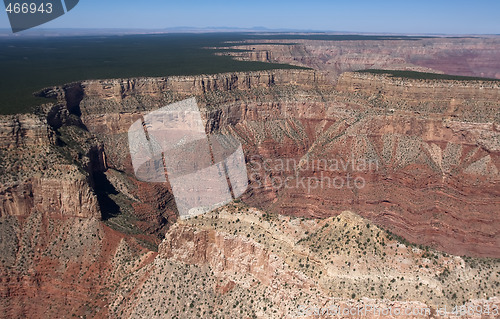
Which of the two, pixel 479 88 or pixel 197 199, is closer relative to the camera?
pixel 197 199

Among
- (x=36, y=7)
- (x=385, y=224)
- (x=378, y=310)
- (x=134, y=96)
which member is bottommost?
(x=385, y=224)

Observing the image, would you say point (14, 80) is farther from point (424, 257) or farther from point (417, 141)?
point (424, 257)

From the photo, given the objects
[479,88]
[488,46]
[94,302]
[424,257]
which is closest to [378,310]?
[424,257]

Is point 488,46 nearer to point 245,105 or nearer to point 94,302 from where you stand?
point 245,105

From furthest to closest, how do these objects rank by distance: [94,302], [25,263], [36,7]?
1. [36,7]
2. [25,263]
3. [94,302]

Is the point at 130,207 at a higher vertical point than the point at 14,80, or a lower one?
lower

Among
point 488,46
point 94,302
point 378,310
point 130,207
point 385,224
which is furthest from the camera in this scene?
point 488,46

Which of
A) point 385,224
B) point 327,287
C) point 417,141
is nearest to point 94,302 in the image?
point 327,287
